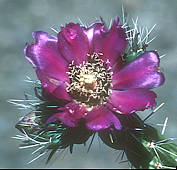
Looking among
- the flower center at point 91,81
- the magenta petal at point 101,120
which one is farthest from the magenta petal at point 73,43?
the magenta petal at point 101,120

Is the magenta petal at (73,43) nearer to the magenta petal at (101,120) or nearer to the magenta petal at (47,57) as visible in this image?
the magenta petal at (47,57)

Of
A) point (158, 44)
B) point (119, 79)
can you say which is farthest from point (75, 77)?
point (158, 44)

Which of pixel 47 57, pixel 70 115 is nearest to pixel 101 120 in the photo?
pixel 70 115

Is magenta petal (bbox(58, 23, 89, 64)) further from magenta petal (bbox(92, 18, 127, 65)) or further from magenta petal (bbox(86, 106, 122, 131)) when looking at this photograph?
magenta petal (bbox(86, 106, 122, 131))

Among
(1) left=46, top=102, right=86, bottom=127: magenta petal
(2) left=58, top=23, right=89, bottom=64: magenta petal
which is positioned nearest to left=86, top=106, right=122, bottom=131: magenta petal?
(1) left=46, top=102, right=86, bottom=127: magenta petal

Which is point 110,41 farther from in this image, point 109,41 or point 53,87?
point 53,87

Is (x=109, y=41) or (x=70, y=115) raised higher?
(x=109, y=41)
